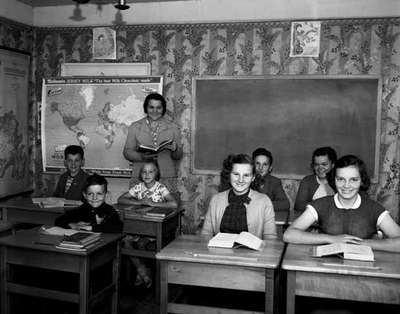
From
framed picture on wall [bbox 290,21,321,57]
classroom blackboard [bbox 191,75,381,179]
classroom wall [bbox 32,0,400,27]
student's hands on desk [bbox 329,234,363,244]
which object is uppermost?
classroom wall [bbox 32,0,400,27]

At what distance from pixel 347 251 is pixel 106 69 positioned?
3811 millimetres

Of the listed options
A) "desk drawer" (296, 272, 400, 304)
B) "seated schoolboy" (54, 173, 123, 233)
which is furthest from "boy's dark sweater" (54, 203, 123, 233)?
"desk drawer" (296, 272, 400, 304)

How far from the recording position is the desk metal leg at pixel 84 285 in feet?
8.44

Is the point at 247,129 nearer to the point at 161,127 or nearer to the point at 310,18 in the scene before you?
the point at 161,127

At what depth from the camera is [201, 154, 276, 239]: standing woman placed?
2986 mm

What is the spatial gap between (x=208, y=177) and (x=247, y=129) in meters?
0.66

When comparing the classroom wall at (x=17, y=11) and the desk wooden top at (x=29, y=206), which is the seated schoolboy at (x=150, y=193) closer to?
the desk wooden top at (x=29, y=206)

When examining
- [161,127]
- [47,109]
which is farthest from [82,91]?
[161,127]

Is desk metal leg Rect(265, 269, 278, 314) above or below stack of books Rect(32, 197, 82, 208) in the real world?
below

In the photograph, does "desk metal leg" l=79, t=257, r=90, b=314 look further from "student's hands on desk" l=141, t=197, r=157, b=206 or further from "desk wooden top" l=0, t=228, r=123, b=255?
"student's hands on desk" l=141, t=197, r=157, b=206

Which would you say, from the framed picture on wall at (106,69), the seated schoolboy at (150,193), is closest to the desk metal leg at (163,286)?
the seated schoolboy at (150,193)

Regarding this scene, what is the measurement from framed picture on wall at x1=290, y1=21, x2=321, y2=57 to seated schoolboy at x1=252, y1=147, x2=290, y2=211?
1.15 metres

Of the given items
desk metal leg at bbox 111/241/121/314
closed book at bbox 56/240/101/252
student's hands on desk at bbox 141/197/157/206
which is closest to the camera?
closed book at bbox 56/240/101/252

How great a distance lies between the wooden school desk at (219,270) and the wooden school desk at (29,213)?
5.71 feet
